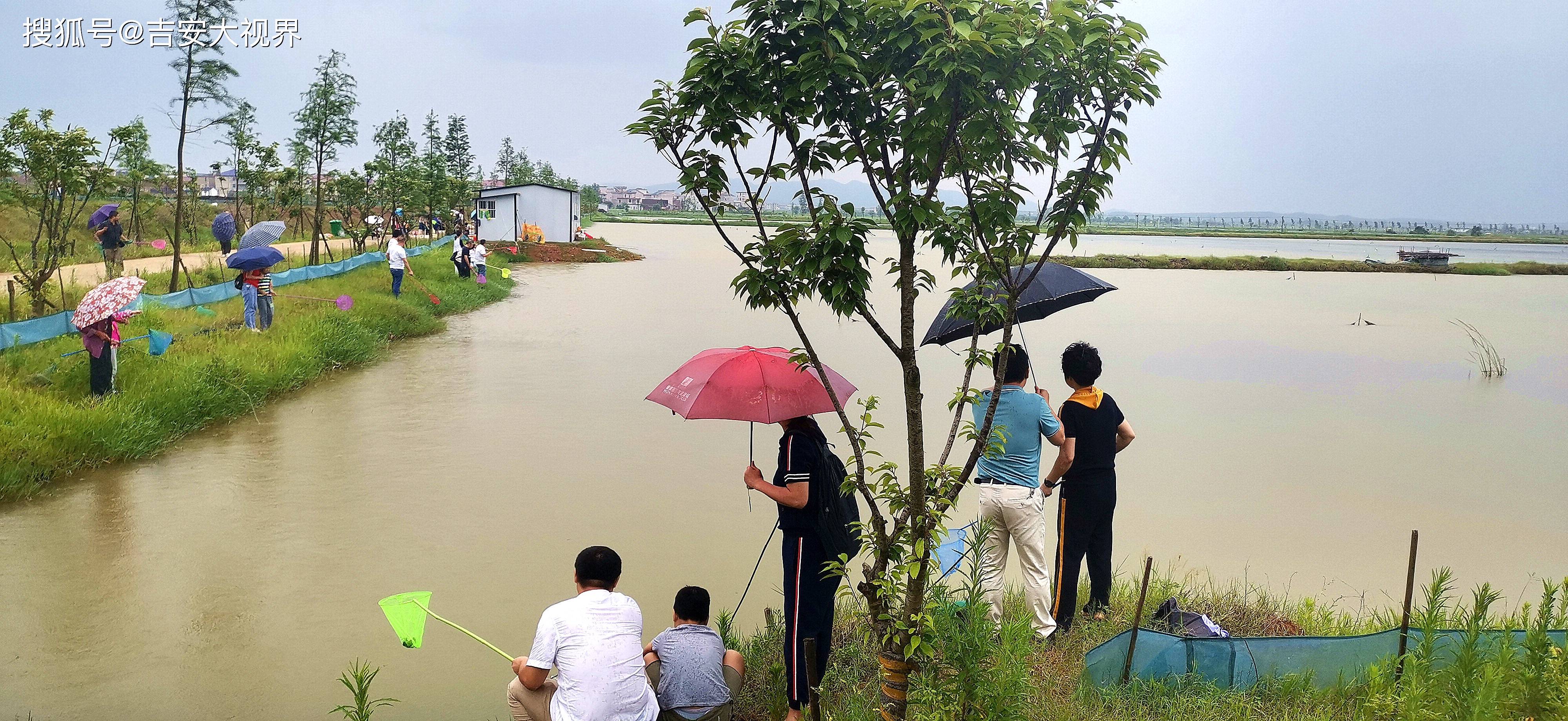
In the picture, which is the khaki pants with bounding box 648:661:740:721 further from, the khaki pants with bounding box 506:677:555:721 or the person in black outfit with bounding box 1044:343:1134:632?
the person in black outfit with bounding box 1044:343:1134:632

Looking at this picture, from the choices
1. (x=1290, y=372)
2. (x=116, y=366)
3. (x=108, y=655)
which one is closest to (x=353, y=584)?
(x=108, y=655)

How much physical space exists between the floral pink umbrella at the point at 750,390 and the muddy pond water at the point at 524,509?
161 centimetres

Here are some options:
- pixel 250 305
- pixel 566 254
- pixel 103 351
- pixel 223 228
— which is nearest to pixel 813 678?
pixel 103 351

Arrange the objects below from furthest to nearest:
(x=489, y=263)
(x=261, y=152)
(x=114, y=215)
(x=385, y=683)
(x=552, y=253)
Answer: (x=552, y=253)
(x=489, y=263)
(x=261, y=152)
(x=114, y=215)
(x=385, y=683)

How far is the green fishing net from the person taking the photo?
3.12 metres

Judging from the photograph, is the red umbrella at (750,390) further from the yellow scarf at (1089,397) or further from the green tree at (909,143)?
the yellow scarf at (1089,397)

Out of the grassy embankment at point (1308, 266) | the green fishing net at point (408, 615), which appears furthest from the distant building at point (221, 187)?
the grassy embankment at point (1308, 266)

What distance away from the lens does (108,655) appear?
424 centimetres

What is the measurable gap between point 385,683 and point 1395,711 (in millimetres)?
3811

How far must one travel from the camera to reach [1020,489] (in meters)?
3.86

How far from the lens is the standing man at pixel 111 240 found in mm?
13188

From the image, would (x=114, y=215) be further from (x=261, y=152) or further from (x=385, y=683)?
(x=385, y=683)

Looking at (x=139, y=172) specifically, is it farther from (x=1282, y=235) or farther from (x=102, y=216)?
(x=1282, y=235)

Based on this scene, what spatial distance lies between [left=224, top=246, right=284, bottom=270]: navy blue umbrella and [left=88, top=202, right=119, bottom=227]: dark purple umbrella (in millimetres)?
4410
